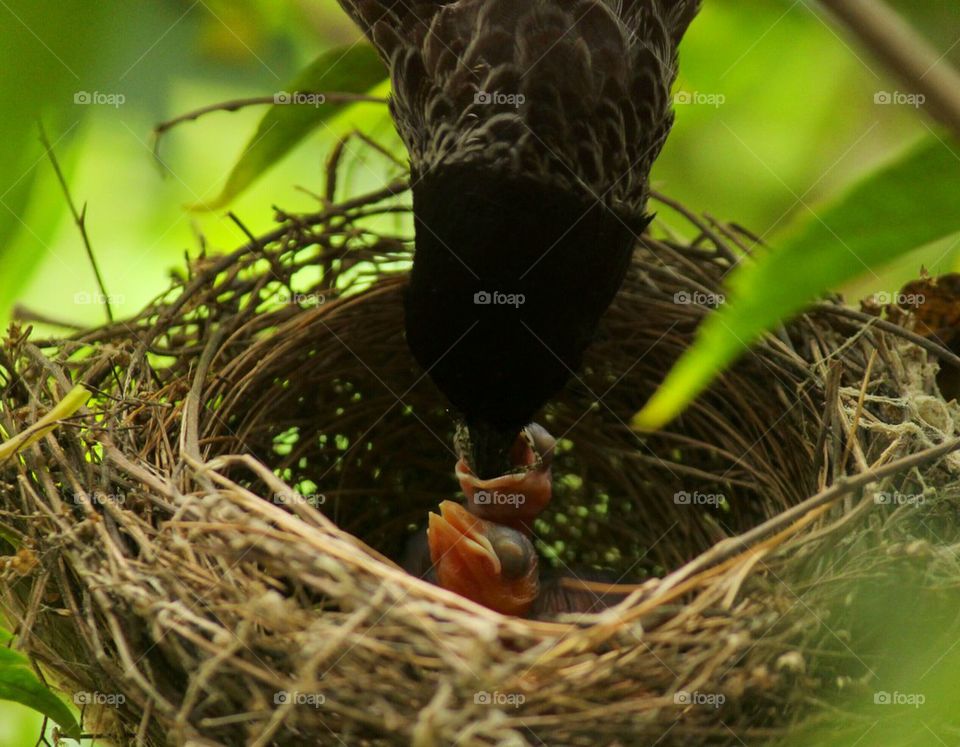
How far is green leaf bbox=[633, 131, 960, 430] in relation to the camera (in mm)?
476

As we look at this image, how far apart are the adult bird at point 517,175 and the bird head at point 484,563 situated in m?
0.16

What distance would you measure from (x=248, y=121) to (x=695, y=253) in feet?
3.72

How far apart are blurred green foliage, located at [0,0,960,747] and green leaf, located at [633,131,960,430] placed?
90 centimetres

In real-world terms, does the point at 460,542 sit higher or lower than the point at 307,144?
lower

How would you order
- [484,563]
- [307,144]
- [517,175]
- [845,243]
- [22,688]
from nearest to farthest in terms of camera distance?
1. [845,243]
2. [22,688]
3. [517,175]
4. [484,563]
5. [307,144]

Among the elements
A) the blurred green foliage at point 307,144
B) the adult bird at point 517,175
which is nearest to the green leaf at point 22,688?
the blurred green foliage at point 307,144

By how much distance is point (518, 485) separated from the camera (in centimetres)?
167

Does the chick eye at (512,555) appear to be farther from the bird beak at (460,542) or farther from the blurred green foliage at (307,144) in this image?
the blurred green foliage at (307,144)

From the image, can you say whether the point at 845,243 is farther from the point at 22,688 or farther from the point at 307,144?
the point at 307,144

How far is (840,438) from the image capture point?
4.79 ft

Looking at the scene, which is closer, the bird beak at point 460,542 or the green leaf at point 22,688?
the green leaf at point 22,688

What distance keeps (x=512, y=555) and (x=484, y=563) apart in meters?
0.05

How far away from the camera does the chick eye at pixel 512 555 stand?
1597mm

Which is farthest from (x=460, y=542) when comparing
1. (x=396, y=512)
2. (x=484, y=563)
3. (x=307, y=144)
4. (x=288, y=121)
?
(x=307, y=144)
